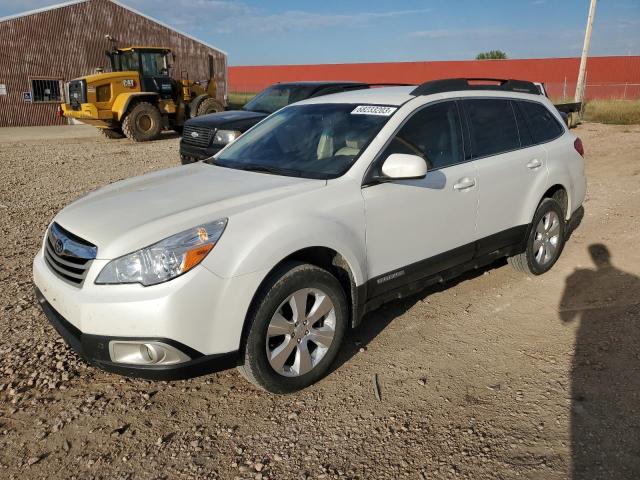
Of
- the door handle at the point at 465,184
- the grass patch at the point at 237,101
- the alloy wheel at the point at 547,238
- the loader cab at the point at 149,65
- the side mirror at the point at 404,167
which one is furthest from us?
the grass patch at the point at 237,101

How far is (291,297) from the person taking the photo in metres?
3.02

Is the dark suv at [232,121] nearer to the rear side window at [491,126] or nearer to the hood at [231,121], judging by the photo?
the hood at [231,121]

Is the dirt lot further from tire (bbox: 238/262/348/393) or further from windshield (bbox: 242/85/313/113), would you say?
windshield (bbox: 242/85/313/113)

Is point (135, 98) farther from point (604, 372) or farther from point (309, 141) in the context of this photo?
point (604, 372)

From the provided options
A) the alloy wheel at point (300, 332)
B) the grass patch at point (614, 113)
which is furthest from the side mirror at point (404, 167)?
the grass patch at point (614, 113)

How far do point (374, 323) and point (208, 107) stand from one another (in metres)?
15.1

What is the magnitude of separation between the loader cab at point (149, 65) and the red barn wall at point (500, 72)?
21168mm

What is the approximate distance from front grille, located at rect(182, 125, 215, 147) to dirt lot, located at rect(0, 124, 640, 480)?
4987 mm

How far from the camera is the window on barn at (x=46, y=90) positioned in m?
24.2

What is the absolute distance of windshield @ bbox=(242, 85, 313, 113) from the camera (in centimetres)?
1075

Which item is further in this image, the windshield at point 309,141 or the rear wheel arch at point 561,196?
the rear wheel arch at point 561,196

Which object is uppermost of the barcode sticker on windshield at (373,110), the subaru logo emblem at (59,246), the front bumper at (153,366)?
the barcode sticker on windshield at (373,110)

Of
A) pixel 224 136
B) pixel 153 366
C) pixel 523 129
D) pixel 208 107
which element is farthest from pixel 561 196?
pixel 208 107

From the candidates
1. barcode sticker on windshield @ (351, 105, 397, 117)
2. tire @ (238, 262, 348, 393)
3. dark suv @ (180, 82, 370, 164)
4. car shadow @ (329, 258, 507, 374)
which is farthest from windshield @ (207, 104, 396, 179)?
dark suv @ (180, 82, 370, 164)
